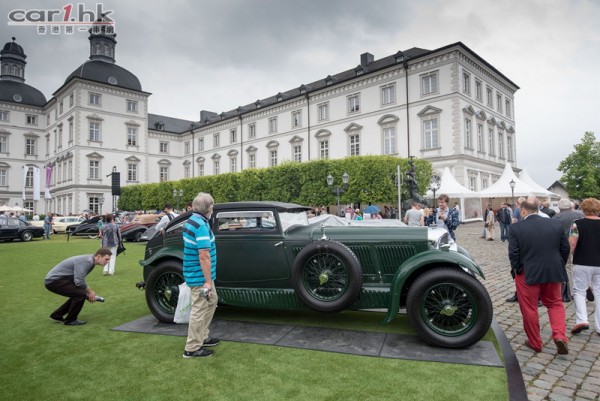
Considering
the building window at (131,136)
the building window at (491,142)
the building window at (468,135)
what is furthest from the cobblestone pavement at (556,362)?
the building window at (131,136)

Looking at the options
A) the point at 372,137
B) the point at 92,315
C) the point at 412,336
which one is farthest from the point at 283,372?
the point at 372,137

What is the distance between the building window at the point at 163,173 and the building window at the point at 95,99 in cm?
1266

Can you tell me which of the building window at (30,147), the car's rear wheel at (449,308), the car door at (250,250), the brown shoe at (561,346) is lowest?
the brown shoe at (561,346)

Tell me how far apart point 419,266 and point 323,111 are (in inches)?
1554

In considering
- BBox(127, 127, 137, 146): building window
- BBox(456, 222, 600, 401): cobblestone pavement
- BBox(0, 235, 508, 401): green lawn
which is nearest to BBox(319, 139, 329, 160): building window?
BBox(127, 127, 137, 146): building window

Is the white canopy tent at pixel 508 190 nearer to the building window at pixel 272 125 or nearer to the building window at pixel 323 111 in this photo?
the building window at pixel 323 111

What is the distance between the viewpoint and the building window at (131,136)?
54656 mm

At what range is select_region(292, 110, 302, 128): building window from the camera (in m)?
44.7

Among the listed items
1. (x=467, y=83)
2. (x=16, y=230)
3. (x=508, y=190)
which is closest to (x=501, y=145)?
(x=467, y=83)

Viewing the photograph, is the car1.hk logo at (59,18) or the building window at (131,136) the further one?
the building window at (131,136)

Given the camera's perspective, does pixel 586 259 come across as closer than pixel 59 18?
Yes

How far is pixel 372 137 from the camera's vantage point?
124ft

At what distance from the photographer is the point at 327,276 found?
4938mm

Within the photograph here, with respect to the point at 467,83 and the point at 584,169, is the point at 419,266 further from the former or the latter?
the point at 584,169
